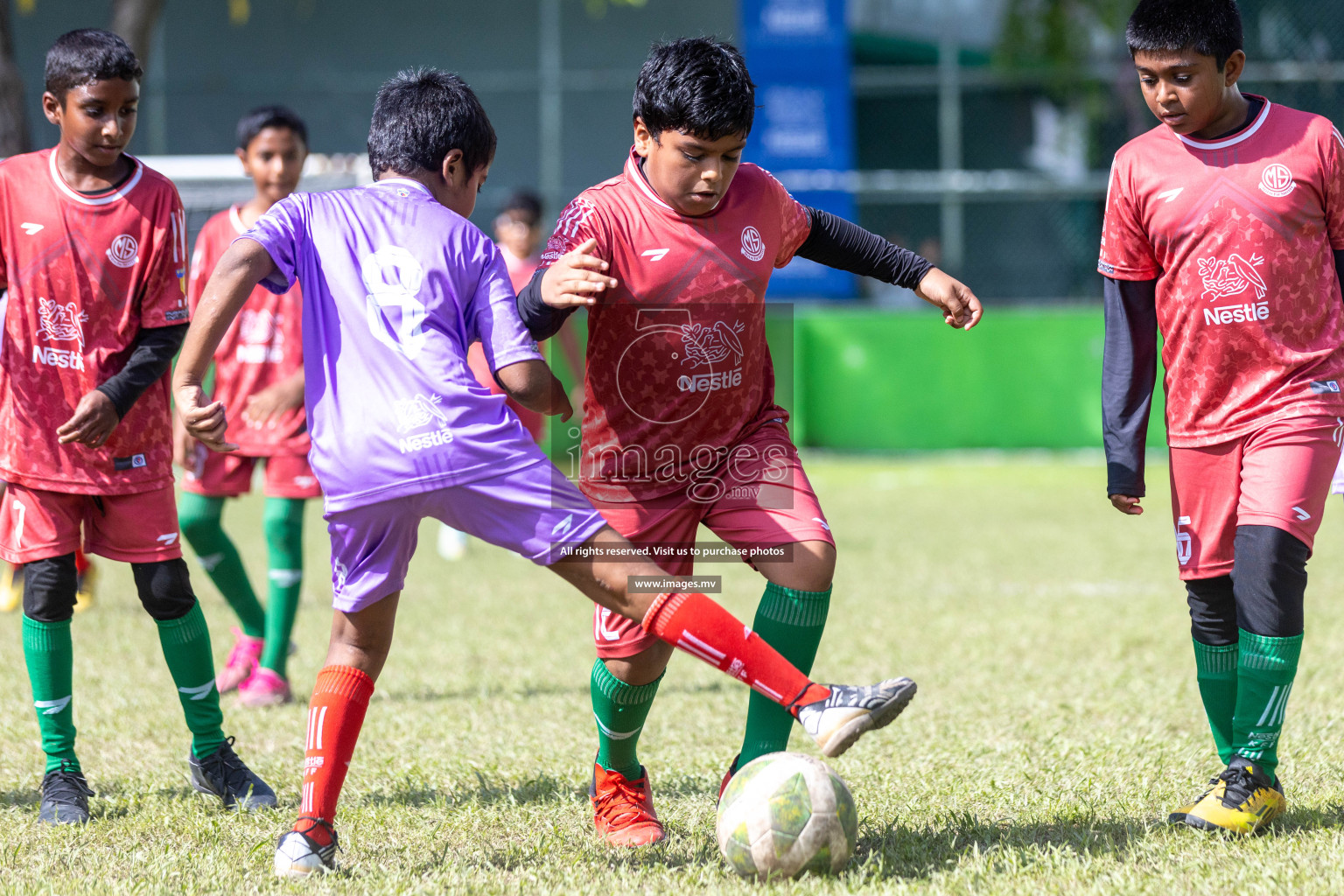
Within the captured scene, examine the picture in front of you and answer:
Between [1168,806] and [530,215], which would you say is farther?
[530,215]

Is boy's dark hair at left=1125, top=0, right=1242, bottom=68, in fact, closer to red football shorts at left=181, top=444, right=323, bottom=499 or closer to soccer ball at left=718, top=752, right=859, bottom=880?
soccer ball at left=718, top=752, right=859, bottom=880

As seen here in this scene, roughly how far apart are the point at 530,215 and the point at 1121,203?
5.20 metres

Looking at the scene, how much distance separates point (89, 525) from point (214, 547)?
5.14 feet

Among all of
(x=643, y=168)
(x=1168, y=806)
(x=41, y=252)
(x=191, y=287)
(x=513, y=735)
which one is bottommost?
(x=513, y=735)

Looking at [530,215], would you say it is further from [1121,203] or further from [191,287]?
[1121,203]

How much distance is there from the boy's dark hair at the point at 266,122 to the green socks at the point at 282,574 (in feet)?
4.79

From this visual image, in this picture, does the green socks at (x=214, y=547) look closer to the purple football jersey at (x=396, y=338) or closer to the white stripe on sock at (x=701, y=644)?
the purple football jersey at (x=396, y=338)

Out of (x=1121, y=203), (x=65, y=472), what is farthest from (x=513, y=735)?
(x=1121, y=203)

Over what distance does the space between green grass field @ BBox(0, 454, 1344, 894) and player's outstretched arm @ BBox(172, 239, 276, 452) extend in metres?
1.04

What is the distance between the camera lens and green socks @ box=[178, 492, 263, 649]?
5539 millimetres

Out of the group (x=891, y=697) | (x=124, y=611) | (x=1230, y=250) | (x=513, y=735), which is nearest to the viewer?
(x=891, y=697)

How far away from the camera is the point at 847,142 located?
55.9 ft

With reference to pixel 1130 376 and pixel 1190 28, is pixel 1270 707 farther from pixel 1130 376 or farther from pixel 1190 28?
pixel 1190 28

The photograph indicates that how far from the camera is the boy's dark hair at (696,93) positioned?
10.8ft
